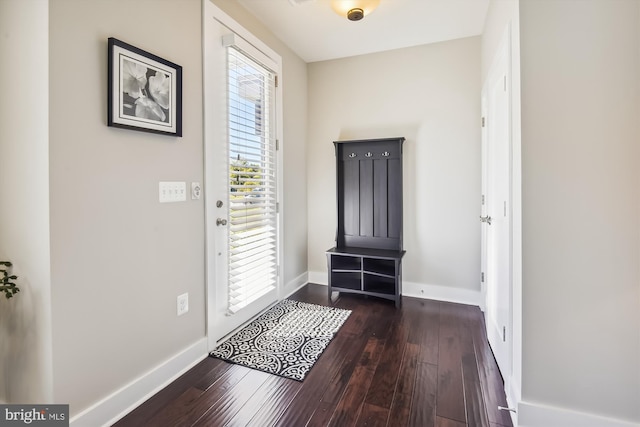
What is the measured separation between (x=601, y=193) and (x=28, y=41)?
2629mm

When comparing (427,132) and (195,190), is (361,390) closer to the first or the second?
(195,190)

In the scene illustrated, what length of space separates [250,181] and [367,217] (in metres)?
1.42

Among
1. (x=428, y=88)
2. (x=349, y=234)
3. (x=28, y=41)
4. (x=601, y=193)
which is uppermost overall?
(x=428, y=88)

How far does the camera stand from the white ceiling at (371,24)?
8.23 feet

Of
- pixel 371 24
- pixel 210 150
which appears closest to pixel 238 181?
pixel 210 150

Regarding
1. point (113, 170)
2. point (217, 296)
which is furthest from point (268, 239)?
point (113, 170)

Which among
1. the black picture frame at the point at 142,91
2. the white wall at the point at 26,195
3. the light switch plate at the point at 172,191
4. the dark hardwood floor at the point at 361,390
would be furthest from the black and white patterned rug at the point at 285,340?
the black picture frame at the point at 142,91

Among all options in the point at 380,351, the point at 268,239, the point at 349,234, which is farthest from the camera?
the point at 349,234

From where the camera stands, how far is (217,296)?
2281 mm

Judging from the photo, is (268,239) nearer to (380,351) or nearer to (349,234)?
(349,234)

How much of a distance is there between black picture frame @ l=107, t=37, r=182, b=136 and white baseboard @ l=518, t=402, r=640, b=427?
238 cm

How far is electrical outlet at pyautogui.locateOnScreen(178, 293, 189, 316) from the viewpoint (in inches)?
77.9

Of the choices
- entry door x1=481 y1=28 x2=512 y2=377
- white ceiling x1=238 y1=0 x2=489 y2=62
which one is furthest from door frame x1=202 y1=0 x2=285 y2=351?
entry door x1=481 y1=28 x2=512 y2=377

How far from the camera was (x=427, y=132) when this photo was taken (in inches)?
127
